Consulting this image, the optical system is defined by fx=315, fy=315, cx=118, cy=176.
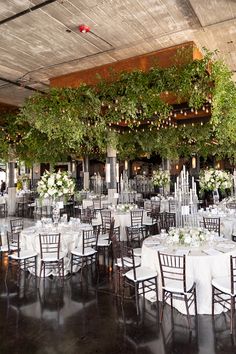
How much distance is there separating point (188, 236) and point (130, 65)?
421 centimetres

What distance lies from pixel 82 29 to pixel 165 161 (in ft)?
46.1

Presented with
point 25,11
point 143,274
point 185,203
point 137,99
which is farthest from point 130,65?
point 143,274

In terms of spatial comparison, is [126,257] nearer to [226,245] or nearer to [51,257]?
[51,257]

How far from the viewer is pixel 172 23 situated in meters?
5.60

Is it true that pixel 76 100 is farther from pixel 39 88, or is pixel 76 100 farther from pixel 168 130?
pixel 168 130

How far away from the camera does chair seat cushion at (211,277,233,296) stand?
14.3 ft

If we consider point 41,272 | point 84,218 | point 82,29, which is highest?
point 82,29

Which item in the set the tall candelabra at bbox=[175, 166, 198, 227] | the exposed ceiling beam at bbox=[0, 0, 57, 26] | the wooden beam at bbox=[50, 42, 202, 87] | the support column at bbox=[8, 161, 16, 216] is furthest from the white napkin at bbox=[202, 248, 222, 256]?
the support column at bbox=[8, 161, 16, 216]

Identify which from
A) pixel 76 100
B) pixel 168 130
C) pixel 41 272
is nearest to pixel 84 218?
pixel 41 272

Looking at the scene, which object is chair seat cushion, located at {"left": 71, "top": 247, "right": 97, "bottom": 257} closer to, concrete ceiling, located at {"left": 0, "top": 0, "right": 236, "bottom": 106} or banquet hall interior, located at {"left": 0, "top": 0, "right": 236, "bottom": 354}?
banquet hall interior, located at {"left": 0, "top": 0, "right": 236, "bottom": 354}

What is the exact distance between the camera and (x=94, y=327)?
4.36 meters

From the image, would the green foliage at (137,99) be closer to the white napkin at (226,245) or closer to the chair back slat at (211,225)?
the chair back slat at (211,225)

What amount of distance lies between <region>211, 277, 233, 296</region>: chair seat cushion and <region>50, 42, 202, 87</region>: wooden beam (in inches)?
169

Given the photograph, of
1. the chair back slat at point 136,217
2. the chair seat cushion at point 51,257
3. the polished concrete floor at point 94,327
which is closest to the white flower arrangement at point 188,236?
the polished concrete floor at point 94,327
